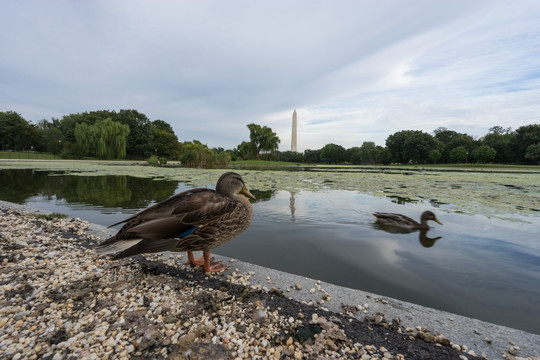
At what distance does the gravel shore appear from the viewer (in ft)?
5.84

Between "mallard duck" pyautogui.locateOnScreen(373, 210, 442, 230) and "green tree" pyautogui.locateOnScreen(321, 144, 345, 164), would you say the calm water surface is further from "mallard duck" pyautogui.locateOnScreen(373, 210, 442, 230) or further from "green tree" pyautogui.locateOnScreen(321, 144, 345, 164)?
"green tree" pyautogui.locateOnScreen(321, 144, 345, 164)

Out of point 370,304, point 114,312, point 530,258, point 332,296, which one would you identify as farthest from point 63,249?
point 530,258

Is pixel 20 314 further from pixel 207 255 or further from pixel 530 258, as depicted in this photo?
pixel 530 258

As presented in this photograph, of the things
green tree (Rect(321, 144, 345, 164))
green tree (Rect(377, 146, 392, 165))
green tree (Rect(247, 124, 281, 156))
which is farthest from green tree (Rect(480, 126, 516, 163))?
green tree (Rect(247, 124, 281, 156))

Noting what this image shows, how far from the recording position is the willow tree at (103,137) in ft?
139

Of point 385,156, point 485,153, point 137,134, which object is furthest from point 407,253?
point 385,156

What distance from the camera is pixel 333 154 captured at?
324 ft

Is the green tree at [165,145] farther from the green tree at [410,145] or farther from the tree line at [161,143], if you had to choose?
the green tree at [410,145]

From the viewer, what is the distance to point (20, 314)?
209cm

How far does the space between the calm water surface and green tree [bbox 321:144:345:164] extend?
9447 cm

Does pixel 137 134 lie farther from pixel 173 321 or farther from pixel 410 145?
pixel 410 145

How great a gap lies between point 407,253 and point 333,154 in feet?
322

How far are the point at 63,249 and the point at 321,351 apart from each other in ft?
12.9

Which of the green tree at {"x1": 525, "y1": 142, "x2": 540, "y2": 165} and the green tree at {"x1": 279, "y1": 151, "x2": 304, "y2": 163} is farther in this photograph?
the green tree at {"x1": 279, "y1": 151, "x2": 304, "y2": 163}
